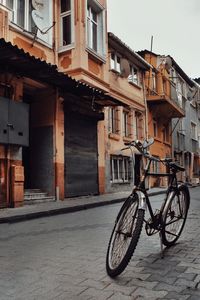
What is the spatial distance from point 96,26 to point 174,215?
44.3 feet

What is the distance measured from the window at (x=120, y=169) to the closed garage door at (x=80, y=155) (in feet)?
8.10

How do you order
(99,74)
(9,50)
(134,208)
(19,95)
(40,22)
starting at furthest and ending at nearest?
(99,74) < (40,22) < (19,95) < (9,50) < (134,208)

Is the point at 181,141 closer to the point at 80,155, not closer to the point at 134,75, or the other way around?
the point at 134,75

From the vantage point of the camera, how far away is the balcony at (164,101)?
902 inches

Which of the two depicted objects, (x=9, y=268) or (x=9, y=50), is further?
(x=9, y=50)

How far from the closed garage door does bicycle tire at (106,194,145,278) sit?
10.1 m

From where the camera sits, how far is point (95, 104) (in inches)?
640

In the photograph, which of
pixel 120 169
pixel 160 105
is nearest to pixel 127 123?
pixel 120 169

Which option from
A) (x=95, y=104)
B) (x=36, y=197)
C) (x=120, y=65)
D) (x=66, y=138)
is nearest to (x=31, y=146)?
(x=66, y=138)

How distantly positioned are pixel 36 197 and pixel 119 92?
857 centimetres

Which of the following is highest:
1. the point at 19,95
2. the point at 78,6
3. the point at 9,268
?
the point at 78,6

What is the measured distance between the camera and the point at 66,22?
594 inches

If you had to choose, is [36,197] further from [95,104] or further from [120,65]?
[120,65]

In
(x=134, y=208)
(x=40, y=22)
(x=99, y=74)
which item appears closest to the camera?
(x=134, y=208)
